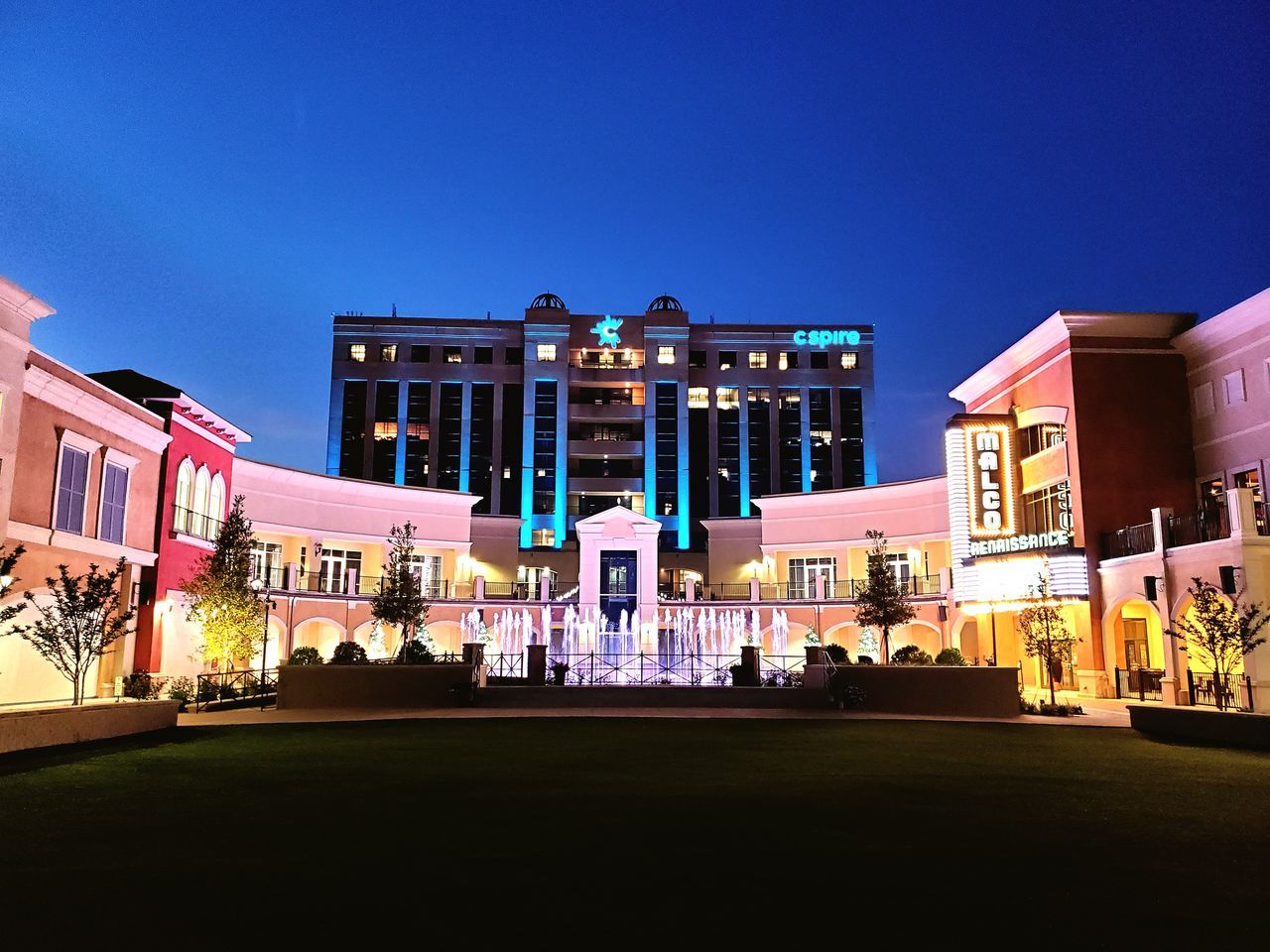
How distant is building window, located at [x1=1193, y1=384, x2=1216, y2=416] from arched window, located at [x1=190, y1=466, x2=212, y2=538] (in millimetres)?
34286

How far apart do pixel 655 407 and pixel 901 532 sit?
127 feet

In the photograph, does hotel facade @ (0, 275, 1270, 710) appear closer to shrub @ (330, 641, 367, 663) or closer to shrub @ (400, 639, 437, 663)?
shrub @ (330, 641, 367, 663)

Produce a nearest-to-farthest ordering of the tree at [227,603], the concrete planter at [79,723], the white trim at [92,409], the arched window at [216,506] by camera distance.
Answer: the concrete planter at [79,723], the white trim at [92,409], the tree at [227,603], the arched window at [216,506]

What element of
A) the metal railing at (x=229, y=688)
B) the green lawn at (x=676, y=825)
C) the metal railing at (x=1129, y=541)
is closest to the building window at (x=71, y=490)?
the metal railing at (x=229, y=688)

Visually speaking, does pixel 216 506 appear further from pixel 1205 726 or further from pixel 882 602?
pixel 1205 726

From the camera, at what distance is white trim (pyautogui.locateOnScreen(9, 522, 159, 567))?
76.1 feet

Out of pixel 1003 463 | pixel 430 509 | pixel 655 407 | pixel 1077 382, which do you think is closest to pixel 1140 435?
pixel 1077 382

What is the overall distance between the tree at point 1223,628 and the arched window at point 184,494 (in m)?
30.0

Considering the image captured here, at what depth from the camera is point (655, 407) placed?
85.3 m

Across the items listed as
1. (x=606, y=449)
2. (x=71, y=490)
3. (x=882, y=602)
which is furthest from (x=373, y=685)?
(x=606, y=449)

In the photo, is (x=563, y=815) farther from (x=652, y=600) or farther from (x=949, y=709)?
(x=652, y=600)

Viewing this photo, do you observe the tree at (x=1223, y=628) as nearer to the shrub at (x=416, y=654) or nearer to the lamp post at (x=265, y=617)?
the shrub at (x=416, y=654)

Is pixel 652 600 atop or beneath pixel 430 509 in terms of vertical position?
beneath

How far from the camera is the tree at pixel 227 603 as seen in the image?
28.8 m
